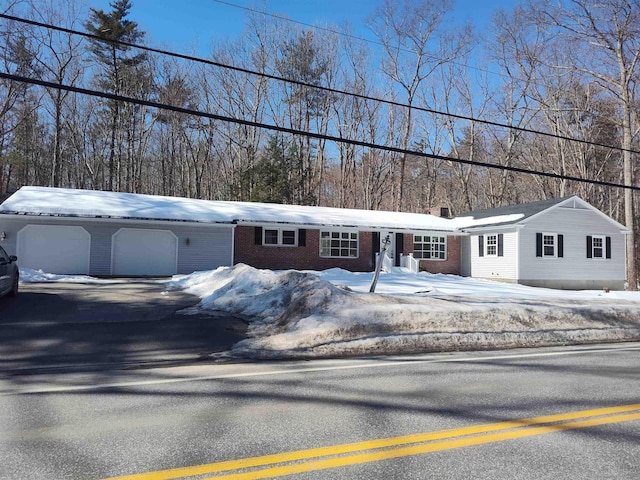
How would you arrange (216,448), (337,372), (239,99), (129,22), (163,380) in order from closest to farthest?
(216,448)
(163,380)
(337,372)
(129,22)
(239,99)

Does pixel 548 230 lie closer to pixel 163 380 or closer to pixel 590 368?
pixel 590 368

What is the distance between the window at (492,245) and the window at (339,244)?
725 cm

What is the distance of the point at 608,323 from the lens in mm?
9969

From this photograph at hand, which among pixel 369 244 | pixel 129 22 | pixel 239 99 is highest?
pixel 129 22

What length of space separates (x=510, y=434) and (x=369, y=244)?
20395mm

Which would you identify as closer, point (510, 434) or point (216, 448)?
point (216, 448)

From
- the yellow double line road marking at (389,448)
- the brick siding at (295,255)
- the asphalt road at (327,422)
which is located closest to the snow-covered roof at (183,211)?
the brick siding at (295,255)

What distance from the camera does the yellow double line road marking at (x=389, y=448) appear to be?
315cm

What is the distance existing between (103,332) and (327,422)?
19.2 feet

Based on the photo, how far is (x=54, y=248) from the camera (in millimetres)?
18641

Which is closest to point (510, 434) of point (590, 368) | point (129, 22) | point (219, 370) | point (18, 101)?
point (590, 368)

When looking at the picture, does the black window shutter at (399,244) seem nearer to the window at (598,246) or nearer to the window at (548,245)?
the window at (548,245)

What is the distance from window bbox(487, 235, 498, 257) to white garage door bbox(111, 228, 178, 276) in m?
16.1

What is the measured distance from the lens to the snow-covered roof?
740 inches
